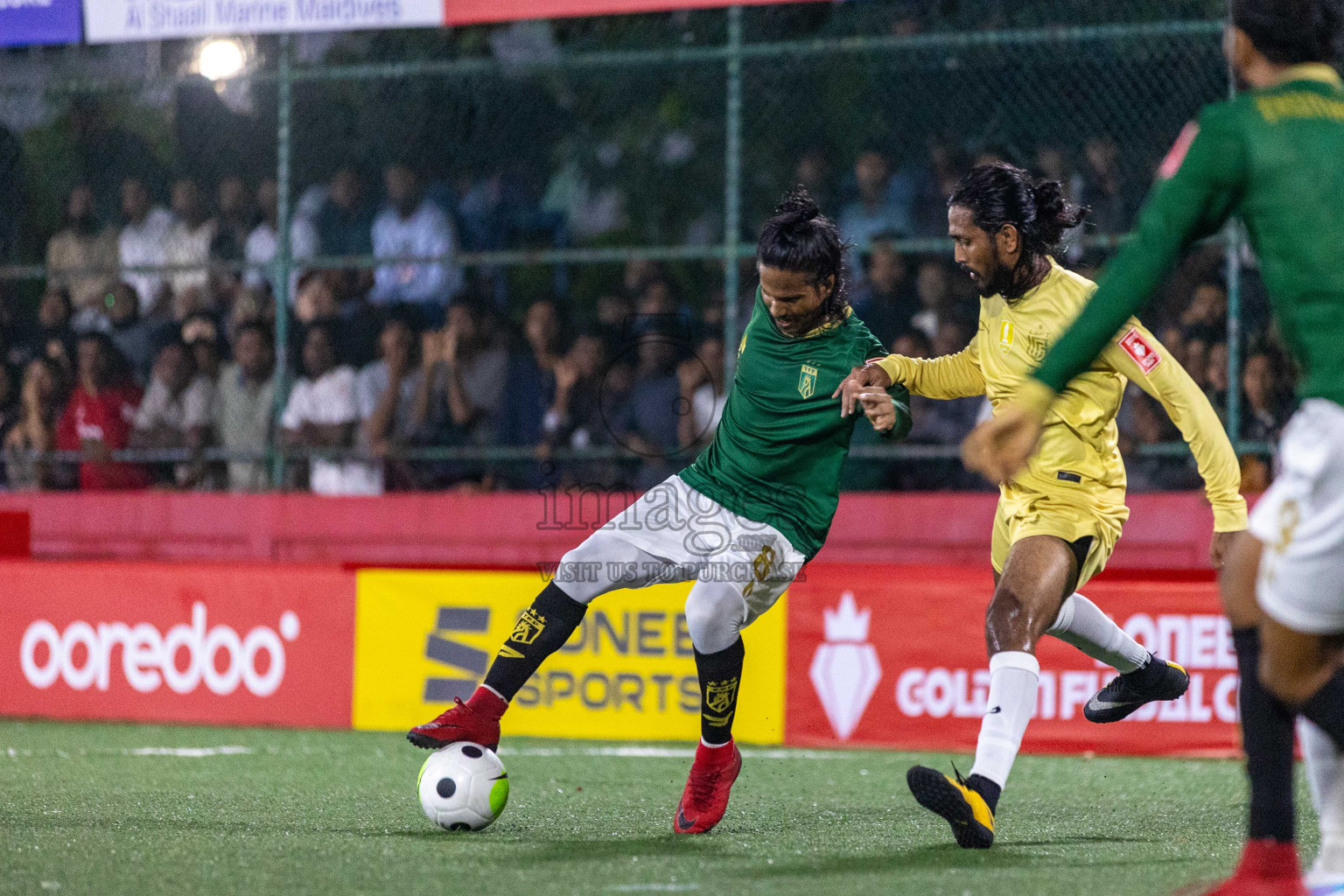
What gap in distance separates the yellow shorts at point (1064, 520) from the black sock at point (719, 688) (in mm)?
928

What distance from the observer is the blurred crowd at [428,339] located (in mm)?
9117

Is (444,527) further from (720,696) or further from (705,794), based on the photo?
(705,794)

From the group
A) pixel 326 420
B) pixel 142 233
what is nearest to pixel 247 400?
pixel 326 420

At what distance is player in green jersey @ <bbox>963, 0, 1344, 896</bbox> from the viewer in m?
3.06

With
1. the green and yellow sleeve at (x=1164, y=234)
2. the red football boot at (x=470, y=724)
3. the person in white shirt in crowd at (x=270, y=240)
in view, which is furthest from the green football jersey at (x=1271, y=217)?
the person in white shirt in crowd at (x=270, y=240)

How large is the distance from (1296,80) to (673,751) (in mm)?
4924

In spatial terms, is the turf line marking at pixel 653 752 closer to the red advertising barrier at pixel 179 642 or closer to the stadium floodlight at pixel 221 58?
the red advertising barrier at pixel 179 642

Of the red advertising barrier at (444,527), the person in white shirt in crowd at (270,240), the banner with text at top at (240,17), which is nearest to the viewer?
the red advertising barrier at (444,527)

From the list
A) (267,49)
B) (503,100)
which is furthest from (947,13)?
(267,49)

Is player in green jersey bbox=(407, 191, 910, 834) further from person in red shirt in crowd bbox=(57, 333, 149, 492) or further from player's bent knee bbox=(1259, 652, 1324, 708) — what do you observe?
person in red shirt in crowd bbox=(57, 333, 149, 492)

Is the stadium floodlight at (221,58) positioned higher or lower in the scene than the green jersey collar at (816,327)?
higher

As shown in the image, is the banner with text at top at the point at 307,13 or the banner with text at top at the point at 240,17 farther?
the banner with text at top at the point at 240,17

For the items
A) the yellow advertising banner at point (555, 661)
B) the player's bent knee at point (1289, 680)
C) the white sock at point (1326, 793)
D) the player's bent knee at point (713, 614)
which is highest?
the player's bent knee at point (1289, 680)

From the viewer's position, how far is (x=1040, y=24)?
9.28m
